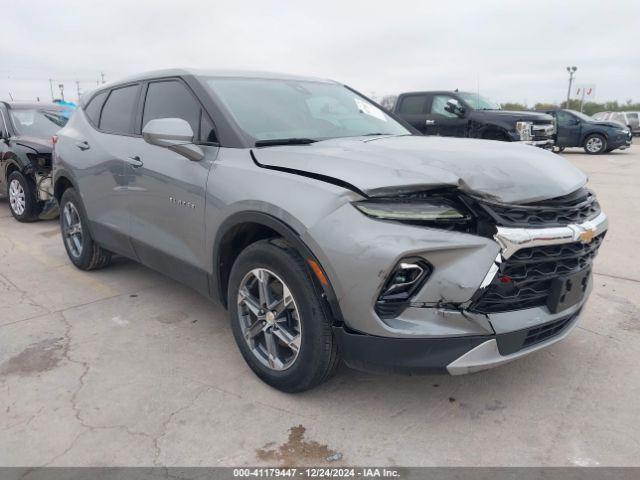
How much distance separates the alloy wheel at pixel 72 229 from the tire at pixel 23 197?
2.29 metres

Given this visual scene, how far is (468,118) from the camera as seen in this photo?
12.6 metres

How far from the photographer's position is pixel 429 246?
2.21m

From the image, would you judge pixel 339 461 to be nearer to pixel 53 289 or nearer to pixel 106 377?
pixel 106 377

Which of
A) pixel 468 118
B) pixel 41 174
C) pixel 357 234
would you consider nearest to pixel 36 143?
pixel 41 174

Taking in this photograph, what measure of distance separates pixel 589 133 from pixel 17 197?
17.3 m

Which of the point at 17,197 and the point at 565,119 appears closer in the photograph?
the point at 17,197

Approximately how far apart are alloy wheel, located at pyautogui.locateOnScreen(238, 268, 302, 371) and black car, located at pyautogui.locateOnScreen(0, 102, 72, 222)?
5.17 metres

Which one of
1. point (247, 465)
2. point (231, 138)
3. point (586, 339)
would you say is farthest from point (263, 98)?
point (586, 339)

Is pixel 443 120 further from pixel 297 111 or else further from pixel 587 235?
pixel 587 235

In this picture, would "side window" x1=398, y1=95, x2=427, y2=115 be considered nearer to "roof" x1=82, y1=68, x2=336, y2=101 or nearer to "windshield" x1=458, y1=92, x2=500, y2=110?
"windshield" x1=458, y1=92, x2=500, y2=110

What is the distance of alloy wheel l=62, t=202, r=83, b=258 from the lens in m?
4.95

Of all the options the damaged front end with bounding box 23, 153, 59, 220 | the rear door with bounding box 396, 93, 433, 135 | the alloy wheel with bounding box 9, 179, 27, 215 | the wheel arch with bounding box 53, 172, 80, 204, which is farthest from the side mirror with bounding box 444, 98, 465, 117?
the wheel arch with bounding box 53, 172, 80, 204

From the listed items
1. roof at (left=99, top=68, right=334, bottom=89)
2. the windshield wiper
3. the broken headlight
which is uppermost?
roof at (left=99, top=68, right=334, bottom=89)

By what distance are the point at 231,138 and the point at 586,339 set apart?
2.60m
